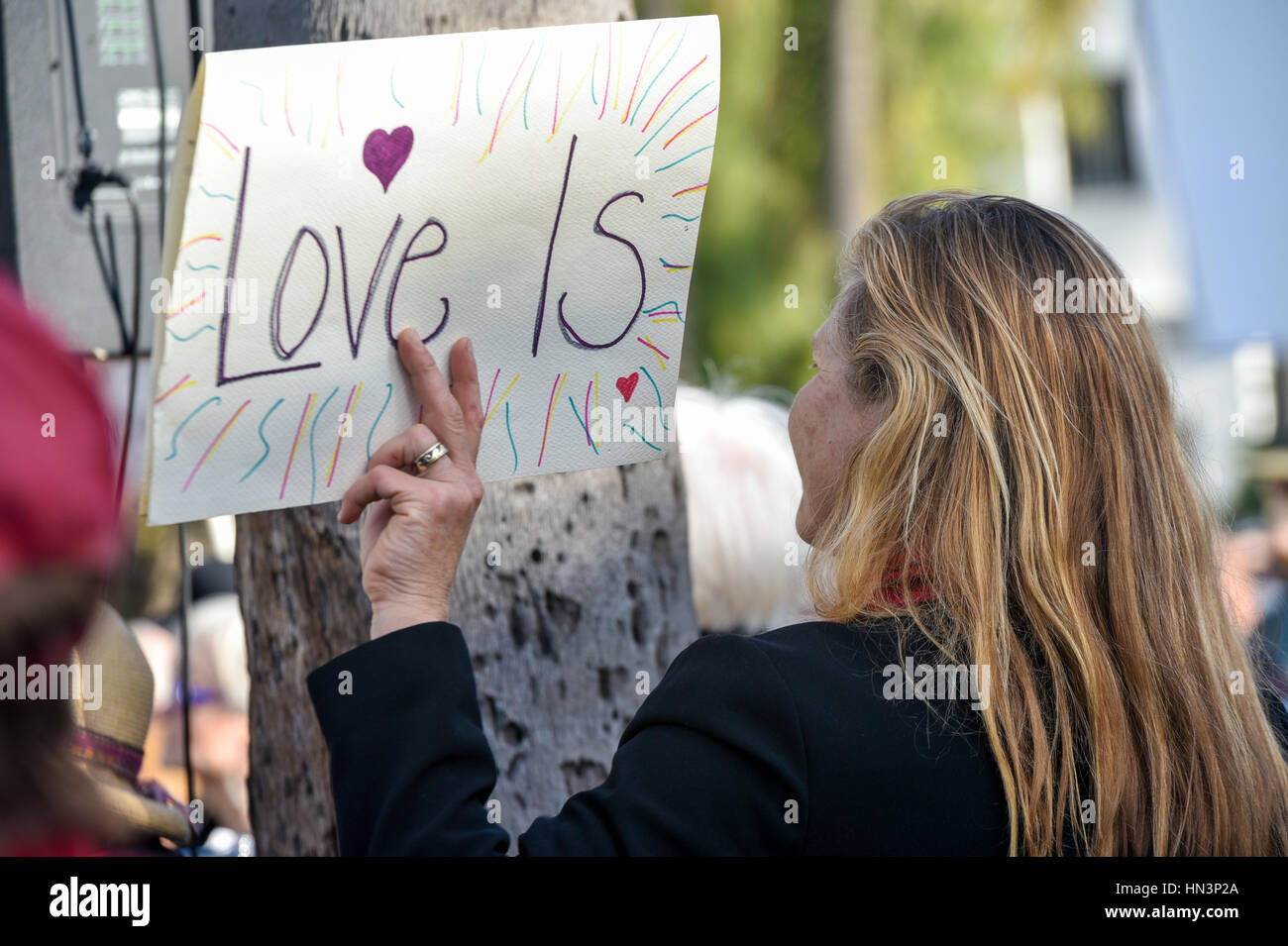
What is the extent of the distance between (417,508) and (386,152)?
374mm

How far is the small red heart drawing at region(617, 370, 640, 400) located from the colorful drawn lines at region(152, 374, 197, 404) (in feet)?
1.65

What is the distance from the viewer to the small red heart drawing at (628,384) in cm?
150

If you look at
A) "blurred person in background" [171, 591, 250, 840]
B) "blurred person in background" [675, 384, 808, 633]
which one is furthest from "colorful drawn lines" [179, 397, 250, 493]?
"blurred person in background" [171, 591, 250, 840]

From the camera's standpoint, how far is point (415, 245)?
1312 mm

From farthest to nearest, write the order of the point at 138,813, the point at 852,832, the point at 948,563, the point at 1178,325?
the point at 1178,325
the point at 138,813
the point at 948,563
the point at 852,832

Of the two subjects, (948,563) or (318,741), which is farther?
(318,741)

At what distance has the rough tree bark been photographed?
1.77 m
